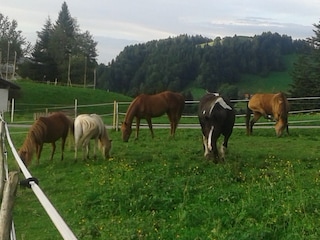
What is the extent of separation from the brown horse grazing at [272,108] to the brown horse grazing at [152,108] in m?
2.47

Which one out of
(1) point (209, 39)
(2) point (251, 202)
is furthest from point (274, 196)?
(1) point (209, 39)

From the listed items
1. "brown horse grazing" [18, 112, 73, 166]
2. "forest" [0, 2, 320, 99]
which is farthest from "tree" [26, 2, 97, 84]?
"brown horse grazing" [18, 112, 73, 166]

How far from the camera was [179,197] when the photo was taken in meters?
7.03

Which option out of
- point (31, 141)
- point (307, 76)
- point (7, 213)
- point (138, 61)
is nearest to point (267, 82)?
point (138, 61)

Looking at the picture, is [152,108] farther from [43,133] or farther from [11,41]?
[11,41]

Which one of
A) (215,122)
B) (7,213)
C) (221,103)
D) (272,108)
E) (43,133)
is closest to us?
(7,213)

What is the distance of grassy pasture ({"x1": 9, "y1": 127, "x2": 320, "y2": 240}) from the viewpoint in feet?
18.4

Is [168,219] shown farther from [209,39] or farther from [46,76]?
[209,39]

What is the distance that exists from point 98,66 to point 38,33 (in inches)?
380

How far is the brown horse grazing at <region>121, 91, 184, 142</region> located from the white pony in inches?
123

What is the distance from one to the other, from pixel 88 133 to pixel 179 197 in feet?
16.3

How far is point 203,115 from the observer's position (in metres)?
10.6

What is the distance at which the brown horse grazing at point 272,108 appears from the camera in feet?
50.6

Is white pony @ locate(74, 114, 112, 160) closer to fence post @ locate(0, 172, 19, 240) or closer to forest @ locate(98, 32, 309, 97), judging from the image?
fence post @ locate(0, 172, 19, 240)
